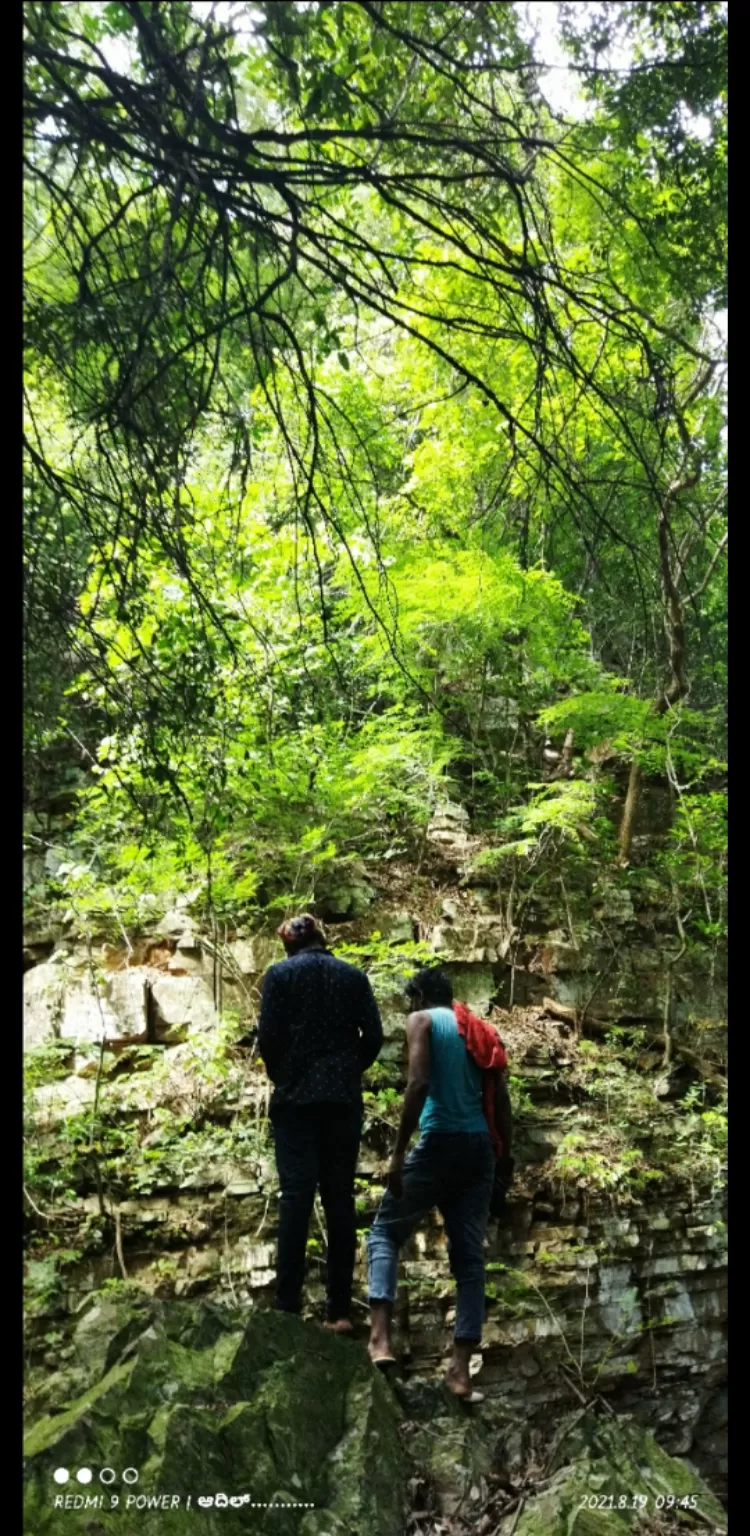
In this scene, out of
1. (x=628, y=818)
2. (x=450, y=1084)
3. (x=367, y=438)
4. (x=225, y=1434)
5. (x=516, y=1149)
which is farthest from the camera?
(x=628, y=818)

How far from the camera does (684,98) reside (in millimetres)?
2127

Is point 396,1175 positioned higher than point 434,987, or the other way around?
point 434,987

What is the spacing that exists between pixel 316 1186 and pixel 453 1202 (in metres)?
0.34

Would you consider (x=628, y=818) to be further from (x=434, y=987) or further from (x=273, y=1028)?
(x=273, y=1028)

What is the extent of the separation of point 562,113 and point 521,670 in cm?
137

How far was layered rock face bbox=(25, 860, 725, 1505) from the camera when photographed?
8.48ft

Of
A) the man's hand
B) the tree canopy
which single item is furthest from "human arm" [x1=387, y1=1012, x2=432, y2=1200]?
the tree canopy

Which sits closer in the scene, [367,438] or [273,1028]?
[273,1028]

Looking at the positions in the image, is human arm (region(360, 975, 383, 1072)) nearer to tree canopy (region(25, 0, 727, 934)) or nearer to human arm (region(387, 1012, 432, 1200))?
human arm (region(387, 1012, 432, 1200))

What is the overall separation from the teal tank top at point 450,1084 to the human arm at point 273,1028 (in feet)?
1.21

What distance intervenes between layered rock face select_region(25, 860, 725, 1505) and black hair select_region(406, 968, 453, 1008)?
Answer: 188 mm

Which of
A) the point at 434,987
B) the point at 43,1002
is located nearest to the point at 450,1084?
the point at 434,987

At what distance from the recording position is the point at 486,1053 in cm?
257
